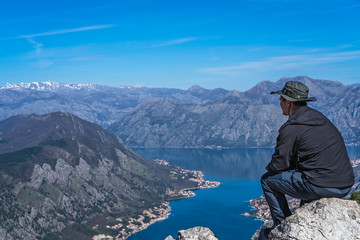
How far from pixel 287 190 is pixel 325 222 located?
1586mm

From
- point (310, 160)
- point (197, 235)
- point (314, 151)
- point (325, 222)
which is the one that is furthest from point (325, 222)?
point (197, 235)

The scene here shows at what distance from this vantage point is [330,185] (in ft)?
38.1

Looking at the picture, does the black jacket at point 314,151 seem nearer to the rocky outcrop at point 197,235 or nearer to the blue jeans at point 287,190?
the blue jeans at point 287,190

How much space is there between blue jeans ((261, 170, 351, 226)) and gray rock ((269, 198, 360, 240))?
0.34 meters

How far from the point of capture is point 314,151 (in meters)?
11.7

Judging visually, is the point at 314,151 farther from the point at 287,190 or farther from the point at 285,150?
the point at 287,190

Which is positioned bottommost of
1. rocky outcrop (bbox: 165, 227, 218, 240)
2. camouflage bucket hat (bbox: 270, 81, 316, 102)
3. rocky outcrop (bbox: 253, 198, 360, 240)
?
rocky outcrop (bbox: 165, 227, 218, 240)

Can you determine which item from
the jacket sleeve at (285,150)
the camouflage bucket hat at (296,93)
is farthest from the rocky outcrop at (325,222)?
the camouflage bucket hat at (296,93)

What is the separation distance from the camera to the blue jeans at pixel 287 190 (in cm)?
1180

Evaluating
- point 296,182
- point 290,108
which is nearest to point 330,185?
point 296,182

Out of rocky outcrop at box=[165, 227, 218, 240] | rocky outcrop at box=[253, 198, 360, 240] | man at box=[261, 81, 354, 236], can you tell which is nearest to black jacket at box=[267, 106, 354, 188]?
man at box=[261, 81, 354, 236]

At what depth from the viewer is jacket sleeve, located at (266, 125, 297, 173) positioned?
39.0 feet

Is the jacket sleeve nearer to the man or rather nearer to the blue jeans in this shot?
the man

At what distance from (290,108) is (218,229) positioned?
191082 mm
